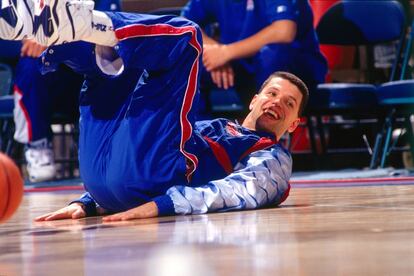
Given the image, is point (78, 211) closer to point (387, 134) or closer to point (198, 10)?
point (198, 10)

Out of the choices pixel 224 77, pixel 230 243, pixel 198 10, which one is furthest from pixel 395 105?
pixel 230 243

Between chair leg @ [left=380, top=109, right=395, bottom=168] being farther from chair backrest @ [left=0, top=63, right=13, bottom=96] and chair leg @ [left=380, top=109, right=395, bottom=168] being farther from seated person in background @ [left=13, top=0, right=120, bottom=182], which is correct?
chair backrest @ [left=0, top=63, right=13, bottom=96]

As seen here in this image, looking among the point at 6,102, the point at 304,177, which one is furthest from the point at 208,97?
the point at 6,102

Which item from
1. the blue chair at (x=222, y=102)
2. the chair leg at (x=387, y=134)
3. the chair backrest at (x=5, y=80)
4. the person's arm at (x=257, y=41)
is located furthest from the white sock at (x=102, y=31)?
the chair backrest at (x=5, y=80)

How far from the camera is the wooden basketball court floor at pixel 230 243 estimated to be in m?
1.03

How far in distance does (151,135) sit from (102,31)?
307 mm

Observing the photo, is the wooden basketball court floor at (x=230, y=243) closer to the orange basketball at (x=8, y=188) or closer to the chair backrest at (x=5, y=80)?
the orange basketball at (x=8, y=188)

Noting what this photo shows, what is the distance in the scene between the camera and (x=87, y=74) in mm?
1988

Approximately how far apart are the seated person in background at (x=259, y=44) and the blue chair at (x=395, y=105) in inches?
12.2

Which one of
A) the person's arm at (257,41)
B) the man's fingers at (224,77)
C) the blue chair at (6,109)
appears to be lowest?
the blue chair at (6,109)

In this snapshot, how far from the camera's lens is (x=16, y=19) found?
168 centimetres

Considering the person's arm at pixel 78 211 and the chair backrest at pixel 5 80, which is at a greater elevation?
the chair backrest at pixel 5 80

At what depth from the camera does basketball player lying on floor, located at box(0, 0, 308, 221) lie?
1.86 meters

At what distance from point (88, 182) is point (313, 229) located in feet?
2.46
